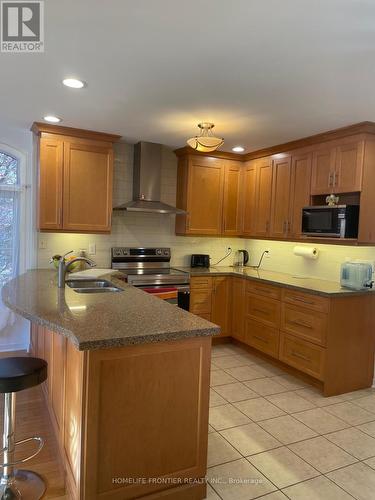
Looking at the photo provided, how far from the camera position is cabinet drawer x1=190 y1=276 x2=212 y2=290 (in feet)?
14.3

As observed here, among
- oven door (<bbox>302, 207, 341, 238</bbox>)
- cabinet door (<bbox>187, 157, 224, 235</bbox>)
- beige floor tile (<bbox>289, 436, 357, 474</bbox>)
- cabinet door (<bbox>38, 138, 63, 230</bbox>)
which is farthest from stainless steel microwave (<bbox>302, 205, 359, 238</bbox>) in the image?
cabinet door (<bbox>38, 138, 63, 230</bbox>)

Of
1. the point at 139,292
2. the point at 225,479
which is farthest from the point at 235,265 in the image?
the point at 225,479

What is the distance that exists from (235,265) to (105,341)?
3807 millimetres

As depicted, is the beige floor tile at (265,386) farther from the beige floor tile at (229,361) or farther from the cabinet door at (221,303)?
the cabinet door at (221,303)

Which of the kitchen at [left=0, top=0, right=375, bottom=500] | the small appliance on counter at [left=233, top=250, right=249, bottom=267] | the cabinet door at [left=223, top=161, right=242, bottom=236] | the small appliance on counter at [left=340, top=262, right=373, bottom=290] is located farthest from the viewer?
the small appliance on counter at [left=233, top=250, right=249, bottom=267]

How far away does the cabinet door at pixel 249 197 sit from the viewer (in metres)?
4.73

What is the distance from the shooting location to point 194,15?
5.66 ft

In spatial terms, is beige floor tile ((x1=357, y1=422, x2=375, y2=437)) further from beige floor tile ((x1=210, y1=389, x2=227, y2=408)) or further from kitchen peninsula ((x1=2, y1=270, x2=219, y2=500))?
kitchen peninsula ((x1=2, y1=270, x2=219, y2=500))

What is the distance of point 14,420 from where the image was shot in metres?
1.95

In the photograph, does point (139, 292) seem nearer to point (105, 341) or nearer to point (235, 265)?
point (105, 341)

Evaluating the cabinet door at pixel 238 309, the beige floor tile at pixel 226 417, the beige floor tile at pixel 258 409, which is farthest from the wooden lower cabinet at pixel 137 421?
the cabinet door at pixel 238 309

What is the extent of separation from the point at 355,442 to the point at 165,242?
9.92 feet

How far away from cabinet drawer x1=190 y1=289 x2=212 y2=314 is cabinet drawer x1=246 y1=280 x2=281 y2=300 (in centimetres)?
49

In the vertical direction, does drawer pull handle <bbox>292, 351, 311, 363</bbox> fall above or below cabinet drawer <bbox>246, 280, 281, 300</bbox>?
below
